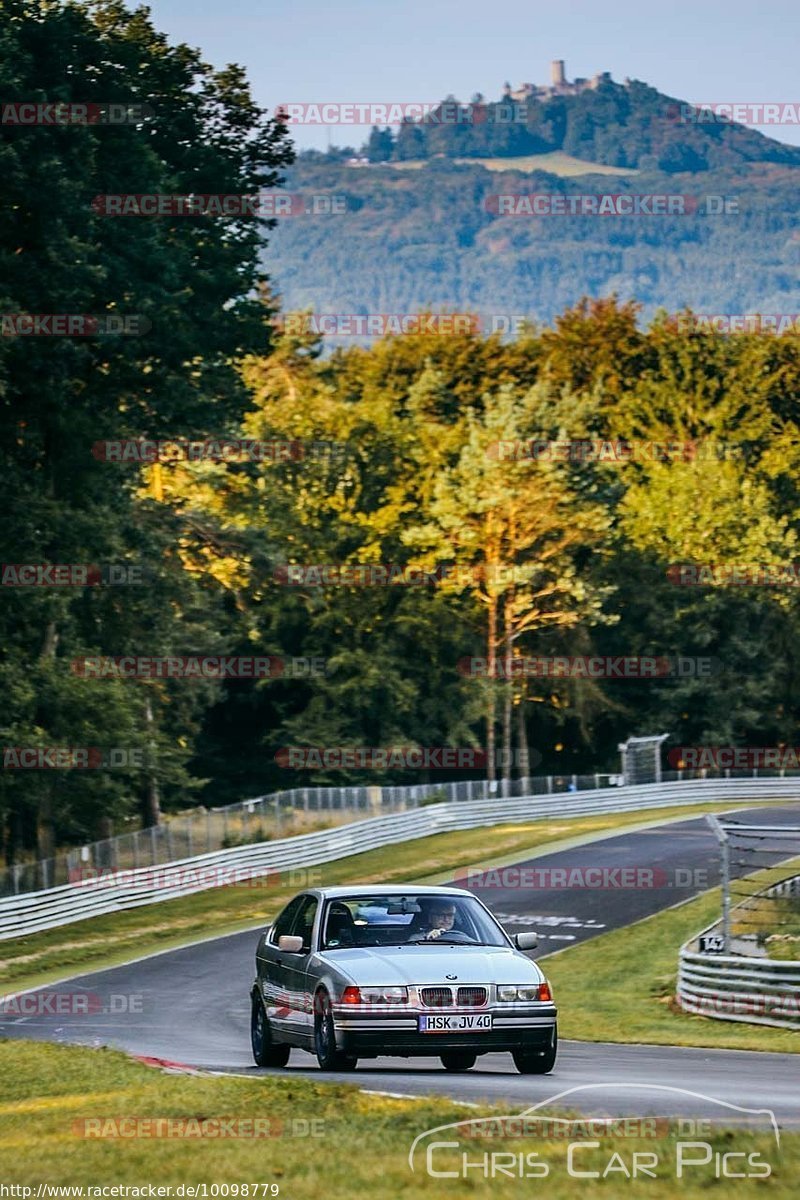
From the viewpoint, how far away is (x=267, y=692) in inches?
2987

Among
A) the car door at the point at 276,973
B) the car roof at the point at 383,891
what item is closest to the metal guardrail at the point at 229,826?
the car door at the point at 276,973

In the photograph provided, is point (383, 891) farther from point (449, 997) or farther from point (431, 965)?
point (449, 997)

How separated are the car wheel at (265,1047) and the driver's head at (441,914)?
6.25 ft

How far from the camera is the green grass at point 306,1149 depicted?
8578 millimetres

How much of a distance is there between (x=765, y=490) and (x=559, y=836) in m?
31.1

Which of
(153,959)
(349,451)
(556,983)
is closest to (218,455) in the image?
(349,451)

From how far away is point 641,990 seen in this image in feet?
95.9

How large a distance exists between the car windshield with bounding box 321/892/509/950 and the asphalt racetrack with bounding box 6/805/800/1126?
106 centimetres

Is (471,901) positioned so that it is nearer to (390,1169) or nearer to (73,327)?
(390,1169)

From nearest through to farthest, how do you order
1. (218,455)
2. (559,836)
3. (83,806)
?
(83,806) < (559,836) < (218,455)

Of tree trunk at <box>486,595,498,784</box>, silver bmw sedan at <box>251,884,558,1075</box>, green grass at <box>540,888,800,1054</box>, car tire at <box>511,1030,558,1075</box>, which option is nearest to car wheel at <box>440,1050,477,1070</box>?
silver bmw sedan at <box>251,884,558,1075</box>

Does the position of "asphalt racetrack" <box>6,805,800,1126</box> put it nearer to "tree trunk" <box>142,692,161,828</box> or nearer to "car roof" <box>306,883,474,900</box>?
"car roof" <box>306,883,474,900</box>

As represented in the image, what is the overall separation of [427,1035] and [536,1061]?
1.07 m

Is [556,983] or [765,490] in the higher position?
[765,490]
